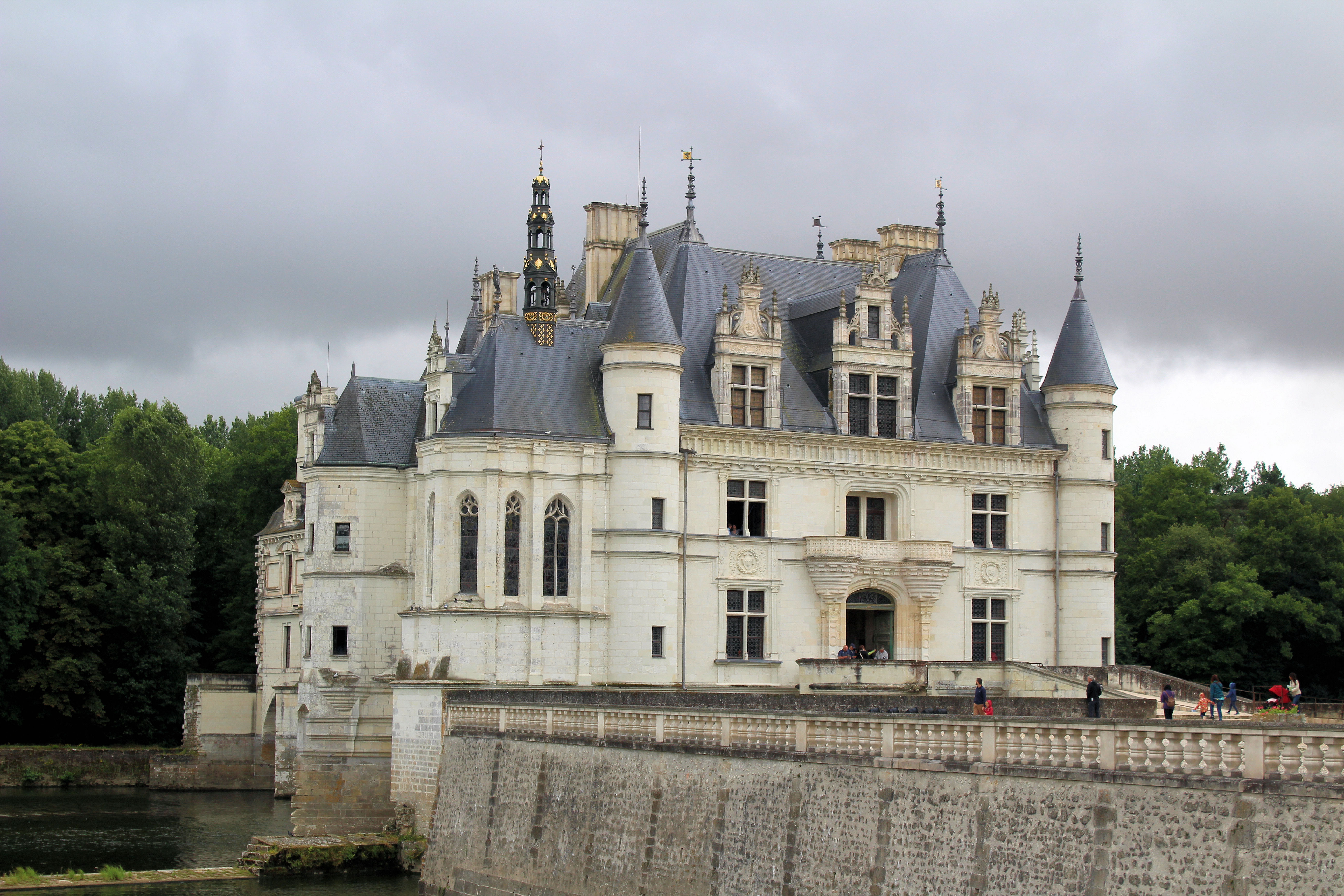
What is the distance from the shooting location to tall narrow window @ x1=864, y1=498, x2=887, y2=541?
44.1 meters

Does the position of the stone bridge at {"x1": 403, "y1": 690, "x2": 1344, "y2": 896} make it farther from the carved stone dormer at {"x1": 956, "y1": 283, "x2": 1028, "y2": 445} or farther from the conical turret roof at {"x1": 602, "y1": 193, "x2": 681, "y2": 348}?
the carved stone dormer at {"x1": 956, "y1": 283, "x2": 1028, "y2": 445}

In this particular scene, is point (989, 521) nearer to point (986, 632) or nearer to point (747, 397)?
point (986, 632)

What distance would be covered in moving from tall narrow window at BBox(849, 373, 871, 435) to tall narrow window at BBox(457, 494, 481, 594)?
995 centimetres

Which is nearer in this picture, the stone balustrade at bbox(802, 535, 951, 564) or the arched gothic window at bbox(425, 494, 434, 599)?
the arched gothic window at bbox(425, 494, 434, 599)

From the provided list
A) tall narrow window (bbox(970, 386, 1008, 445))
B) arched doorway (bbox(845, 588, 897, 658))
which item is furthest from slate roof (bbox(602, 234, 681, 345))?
tall narrow window (bbox(970, 386, 1008, 445))

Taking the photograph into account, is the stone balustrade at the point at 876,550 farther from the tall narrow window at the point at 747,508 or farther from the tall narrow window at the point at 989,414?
the tall narrow window at the point at 989,414

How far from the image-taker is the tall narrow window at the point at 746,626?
137ft

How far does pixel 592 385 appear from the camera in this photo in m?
41.4

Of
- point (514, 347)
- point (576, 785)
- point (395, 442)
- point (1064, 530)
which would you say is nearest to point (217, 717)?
point (395, 442)

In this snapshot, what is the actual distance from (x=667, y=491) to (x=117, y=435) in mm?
31837

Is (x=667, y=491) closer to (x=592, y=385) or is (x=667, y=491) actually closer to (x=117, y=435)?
(x=592, y=385)

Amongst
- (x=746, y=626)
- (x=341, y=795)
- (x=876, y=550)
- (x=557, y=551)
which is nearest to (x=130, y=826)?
(x=341, y=795)

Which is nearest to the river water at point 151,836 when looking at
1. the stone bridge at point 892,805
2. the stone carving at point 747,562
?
the stone bridge at point 892,805

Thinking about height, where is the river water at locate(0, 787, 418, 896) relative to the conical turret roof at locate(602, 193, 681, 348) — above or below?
below
